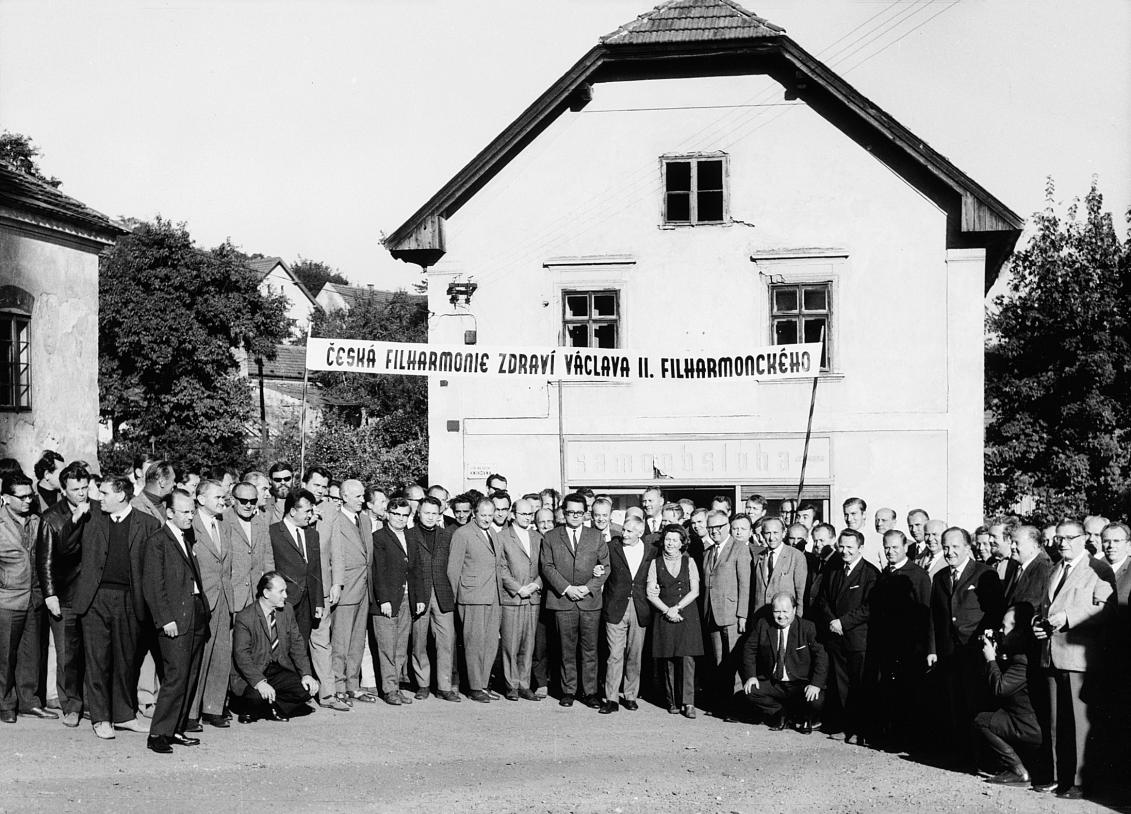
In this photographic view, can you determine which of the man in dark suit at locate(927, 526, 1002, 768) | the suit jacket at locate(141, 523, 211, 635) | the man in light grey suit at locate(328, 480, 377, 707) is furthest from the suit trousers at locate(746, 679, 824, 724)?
the suit jacket at locate(141, 523, 211, 635)

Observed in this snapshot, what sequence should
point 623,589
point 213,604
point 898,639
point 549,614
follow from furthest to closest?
point 549,614
point 623,589
point 898,639
point 213,604

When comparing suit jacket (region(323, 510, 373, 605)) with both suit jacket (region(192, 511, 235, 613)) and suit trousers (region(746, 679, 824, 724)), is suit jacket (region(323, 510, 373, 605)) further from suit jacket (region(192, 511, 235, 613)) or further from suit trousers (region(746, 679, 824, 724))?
suit trousers (region(746, 679, 824, 724))

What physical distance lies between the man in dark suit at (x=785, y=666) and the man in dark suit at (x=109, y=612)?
500 cm

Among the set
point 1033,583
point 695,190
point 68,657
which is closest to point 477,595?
point 68,657

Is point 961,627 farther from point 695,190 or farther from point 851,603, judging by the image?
point 695,190

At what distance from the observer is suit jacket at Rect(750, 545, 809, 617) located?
1104cm

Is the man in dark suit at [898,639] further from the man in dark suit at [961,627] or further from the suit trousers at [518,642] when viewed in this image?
the suit trousers at [518,642]

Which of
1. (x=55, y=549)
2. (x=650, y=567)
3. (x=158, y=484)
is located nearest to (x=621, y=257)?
(x=650, y=567)

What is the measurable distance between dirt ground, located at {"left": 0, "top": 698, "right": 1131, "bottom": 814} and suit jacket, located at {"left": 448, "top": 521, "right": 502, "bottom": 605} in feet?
4.63

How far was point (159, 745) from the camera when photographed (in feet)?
28.5

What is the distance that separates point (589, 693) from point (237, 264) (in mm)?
34067

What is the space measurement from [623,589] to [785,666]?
177cm

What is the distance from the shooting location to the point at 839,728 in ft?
33.3

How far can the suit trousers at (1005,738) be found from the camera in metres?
8.48
